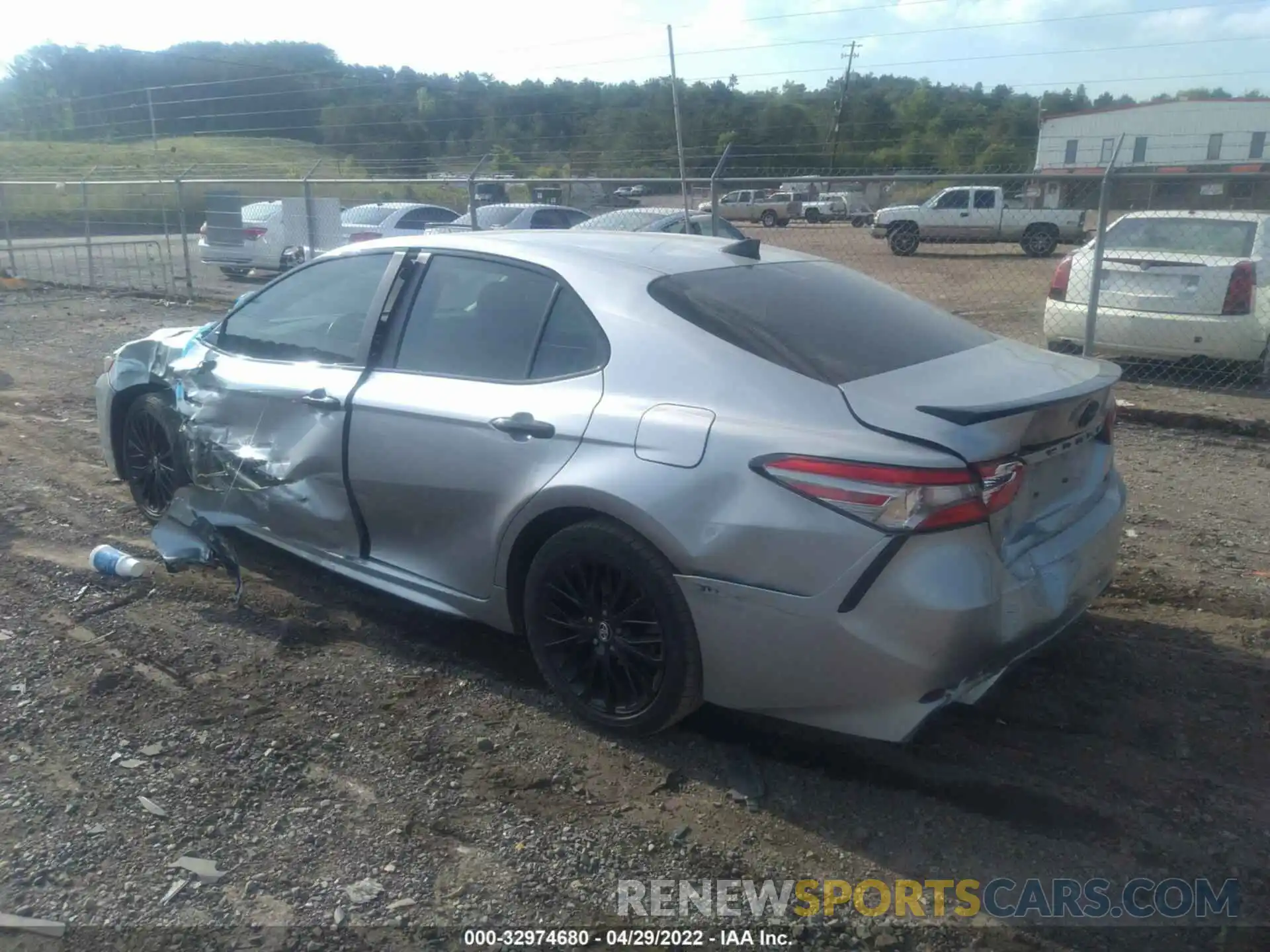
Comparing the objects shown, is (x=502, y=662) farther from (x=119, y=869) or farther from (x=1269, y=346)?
(x=1269, y=346)

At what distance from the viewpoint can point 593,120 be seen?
21859 millimetres

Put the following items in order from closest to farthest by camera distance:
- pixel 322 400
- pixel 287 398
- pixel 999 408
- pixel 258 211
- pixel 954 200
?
1. pixel 999 408
2. pixel 322 400
3. pixel 287 398
4. pixel 258 211
5. pixel 954 200

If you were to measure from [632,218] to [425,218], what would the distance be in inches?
211

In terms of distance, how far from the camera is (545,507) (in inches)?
136

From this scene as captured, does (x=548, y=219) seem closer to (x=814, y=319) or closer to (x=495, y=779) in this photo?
(x=814, y=319)

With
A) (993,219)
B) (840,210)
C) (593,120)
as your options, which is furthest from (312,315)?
(993,219)

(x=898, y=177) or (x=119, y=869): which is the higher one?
(x=898, y=177)

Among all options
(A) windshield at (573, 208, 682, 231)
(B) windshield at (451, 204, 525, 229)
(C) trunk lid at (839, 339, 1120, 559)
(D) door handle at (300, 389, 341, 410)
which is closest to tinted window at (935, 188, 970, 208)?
(B) windshield at (451, 204, 525, 229)

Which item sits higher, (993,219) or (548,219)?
(548,219)

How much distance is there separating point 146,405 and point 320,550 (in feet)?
5.12

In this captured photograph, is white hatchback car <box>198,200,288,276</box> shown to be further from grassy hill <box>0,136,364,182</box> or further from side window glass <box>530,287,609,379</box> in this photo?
side window glass <box>530,287,609,379</box>

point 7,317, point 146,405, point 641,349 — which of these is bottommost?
point 7,317

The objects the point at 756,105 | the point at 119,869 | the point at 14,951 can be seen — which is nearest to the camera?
the point at 14,951

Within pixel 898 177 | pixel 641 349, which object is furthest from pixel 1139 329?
pixel 641 349
